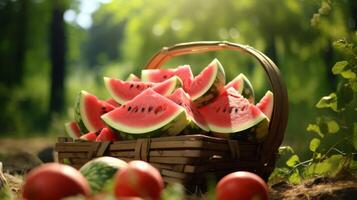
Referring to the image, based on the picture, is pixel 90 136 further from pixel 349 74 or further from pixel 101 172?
pixel 349 74

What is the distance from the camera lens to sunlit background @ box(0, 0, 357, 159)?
45.7 ft

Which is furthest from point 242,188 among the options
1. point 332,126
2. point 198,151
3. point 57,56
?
point 57,56

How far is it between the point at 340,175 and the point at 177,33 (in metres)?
12.5

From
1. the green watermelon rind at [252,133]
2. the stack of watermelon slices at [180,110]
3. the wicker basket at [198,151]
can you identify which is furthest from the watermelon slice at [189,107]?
the wicker basket at [198,151]

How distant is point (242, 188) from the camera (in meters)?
2.31

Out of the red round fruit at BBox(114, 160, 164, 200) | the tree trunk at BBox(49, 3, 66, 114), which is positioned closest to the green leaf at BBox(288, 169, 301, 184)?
the red round fruit at BBox(114, 160, 164, 200)

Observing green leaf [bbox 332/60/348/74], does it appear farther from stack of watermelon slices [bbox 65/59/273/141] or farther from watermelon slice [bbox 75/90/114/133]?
watermelon slice [bbox 75/90/114/133]

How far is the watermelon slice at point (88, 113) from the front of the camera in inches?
150

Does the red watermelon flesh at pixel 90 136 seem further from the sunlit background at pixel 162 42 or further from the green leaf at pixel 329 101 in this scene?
the sunlit background at pixel 162 42

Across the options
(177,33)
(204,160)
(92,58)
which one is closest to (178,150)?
(204,160)

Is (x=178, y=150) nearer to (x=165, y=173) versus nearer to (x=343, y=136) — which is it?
(x=165, y=173)

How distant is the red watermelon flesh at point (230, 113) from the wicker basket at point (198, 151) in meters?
0.14

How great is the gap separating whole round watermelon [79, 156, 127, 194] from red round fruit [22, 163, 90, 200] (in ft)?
1.30

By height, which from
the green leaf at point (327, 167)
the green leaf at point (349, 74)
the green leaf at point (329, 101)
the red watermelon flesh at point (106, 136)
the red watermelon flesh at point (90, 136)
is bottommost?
the green leaf at point (327, 167)
